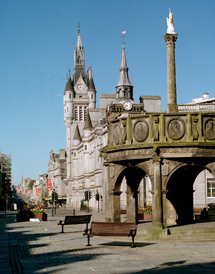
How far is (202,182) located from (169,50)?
33.2 meters

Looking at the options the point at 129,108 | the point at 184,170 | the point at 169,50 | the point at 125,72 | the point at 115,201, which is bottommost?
the point at 115,201

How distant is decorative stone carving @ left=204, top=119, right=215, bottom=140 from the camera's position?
20266mm

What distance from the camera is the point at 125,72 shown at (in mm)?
89312

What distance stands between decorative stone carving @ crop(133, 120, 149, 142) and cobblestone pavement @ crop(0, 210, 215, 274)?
14.0 ft

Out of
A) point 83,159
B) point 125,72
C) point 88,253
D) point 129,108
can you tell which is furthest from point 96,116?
point 88,253

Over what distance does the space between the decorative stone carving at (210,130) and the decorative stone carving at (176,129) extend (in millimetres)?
975

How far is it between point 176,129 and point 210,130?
141 centimetres

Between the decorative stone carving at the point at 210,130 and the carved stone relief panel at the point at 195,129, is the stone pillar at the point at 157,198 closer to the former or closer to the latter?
the carved stone relief panel at the point at 195,129

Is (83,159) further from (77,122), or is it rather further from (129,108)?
(129,108)

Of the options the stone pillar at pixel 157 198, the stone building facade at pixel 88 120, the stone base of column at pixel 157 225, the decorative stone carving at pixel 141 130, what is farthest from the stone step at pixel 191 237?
the stone building facade at pixel 88 120

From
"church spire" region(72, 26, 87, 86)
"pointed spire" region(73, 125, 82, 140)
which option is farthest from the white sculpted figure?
"church spire" region(72, 26, 87, 86)

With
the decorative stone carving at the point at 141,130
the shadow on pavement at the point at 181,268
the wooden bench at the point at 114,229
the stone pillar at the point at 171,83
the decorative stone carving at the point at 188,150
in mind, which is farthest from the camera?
the stone pillar at the point at 171,83

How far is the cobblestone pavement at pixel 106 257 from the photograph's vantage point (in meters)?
12.8

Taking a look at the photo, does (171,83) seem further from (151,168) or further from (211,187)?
(211,187)
